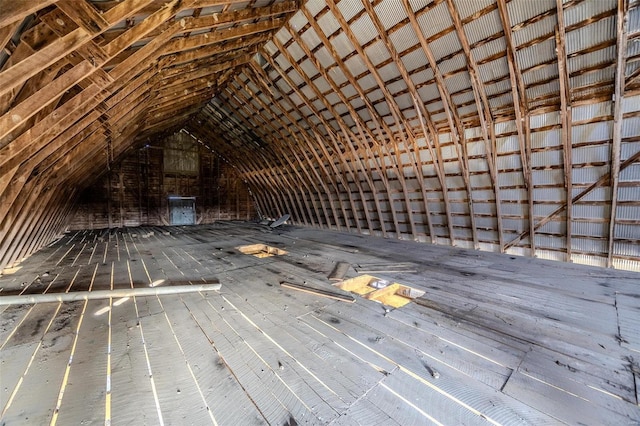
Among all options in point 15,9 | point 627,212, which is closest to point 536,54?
point 627,212

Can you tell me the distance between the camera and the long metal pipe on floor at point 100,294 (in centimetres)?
374

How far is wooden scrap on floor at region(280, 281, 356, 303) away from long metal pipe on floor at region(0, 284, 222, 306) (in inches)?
46.8

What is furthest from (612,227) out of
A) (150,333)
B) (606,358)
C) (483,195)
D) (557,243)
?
(150,333)

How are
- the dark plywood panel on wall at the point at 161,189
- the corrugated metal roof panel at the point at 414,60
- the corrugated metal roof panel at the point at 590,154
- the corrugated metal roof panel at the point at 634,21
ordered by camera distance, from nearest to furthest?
the corrugated metal roof panel at the point at 634,21
the corrugated metal roof panel at the point at 590,154
the corrugated metal roof panel at the point at 414,60
the dark plywood panel on wall at the point at 161,189

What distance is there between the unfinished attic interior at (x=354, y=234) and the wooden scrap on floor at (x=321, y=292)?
5 cm

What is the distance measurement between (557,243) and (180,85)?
10769mm

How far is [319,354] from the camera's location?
2.62 metres

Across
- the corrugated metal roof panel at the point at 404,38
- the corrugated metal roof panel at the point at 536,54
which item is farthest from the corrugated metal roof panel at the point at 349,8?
the corrugated metal roof panel at the point at 536,54

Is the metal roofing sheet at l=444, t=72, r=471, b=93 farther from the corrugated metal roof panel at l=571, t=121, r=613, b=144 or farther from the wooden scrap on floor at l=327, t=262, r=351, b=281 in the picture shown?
the wooden scrap on floor at l=327, t=262, r=351, b=281

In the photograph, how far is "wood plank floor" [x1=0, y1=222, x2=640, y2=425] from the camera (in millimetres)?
1930

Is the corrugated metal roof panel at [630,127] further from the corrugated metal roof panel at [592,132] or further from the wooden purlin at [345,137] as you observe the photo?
the wooden purlin at [345,137]

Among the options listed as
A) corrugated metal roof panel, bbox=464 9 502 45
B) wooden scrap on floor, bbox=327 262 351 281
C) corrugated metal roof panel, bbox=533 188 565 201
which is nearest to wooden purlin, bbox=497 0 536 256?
corrugated metal roof panel, bbox=464 9 502 45

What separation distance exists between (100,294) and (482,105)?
8383mm

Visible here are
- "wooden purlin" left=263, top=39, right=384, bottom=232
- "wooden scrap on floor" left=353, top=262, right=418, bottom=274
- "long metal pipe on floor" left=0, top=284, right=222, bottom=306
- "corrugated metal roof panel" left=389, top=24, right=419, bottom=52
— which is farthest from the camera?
"wooden purlin" left=263, top=39, right=384, bottom=232
